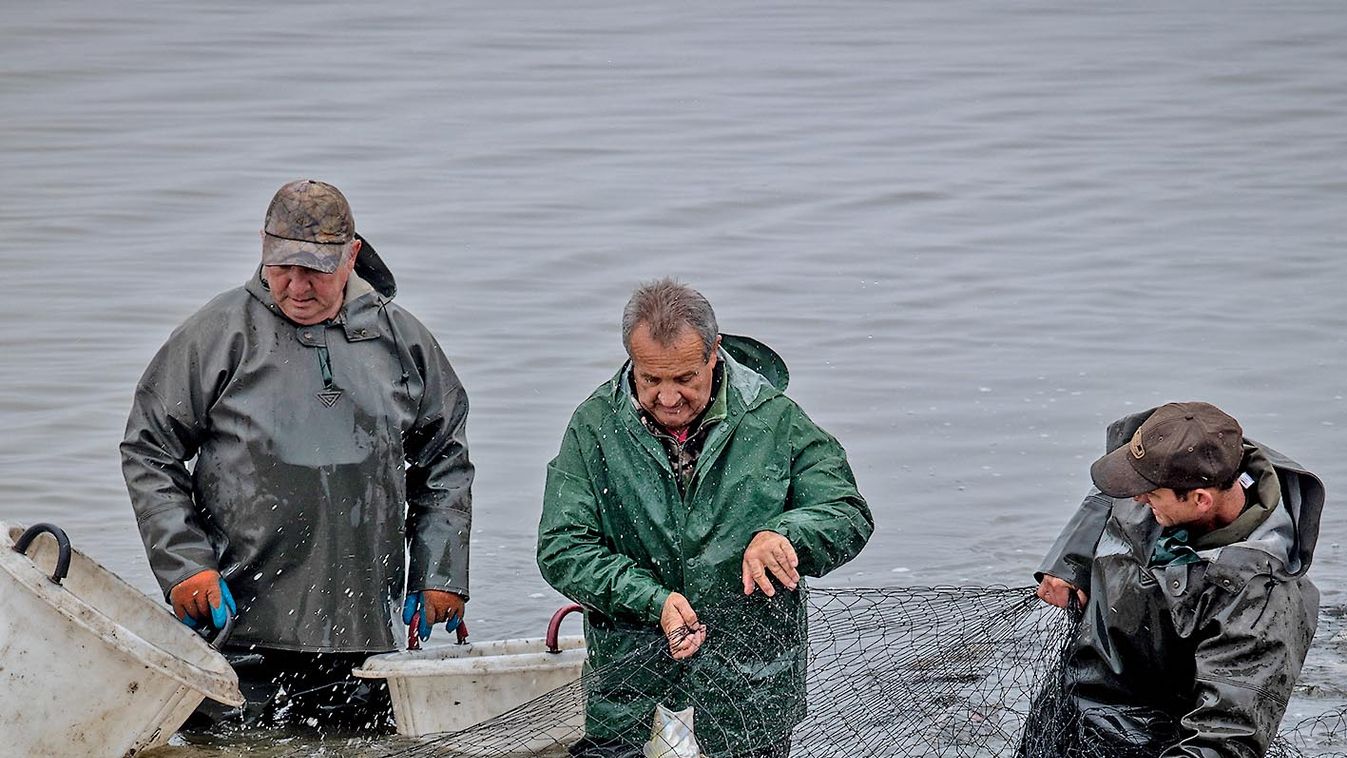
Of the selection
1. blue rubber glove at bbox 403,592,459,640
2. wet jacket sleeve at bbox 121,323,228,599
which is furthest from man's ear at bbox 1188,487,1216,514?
wet jacket sleeve at bbox 121,323,228,599

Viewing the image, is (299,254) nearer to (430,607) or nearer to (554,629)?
(430,607)

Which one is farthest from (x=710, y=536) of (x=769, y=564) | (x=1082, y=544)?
(x=1082, y=544)

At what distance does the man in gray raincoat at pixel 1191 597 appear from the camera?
386 centimetres

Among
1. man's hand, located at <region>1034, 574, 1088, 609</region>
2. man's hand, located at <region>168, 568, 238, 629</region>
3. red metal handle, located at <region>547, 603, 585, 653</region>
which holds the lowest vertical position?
red metal handle, located at <region>547, 603, 585, 653</region>

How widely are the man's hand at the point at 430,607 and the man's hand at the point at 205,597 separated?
0.57 metres

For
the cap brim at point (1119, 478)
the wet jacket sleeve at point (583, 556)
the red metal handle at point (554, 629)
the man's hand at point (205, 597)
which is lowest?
the red metal handle at point (554, 629)

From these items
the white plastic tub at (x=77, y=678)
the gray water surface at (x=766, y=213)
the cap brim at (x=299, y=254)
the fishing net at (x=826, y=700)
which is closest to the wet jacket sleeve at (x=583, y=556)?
the fishing net at (x=826, y=700)

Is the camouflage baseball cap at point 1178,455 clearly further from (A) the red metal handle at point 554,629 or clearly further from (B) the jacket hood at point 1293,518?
(A) the red metal handle at point 554,629

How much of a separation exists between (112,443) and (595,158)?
7.90m

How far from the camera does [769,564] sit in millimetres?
3961

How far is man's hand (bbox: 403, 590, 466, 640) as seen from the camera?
5418 millimetres

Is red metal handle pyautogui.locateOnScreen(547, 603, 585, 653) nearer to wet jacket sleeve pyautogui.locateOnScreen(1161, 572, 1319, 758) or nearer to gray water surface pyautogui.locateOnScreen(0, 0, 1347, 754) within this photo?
wet jacket sleeve pyautogui.locateOnScreen(1161, 572, 1319, 758)

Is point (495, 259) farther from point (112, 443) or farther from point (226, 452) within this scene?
point (226, 452)

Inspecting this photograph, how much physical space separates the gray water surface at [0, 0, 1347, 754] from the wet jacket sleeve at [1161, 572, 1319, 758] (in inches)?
117
